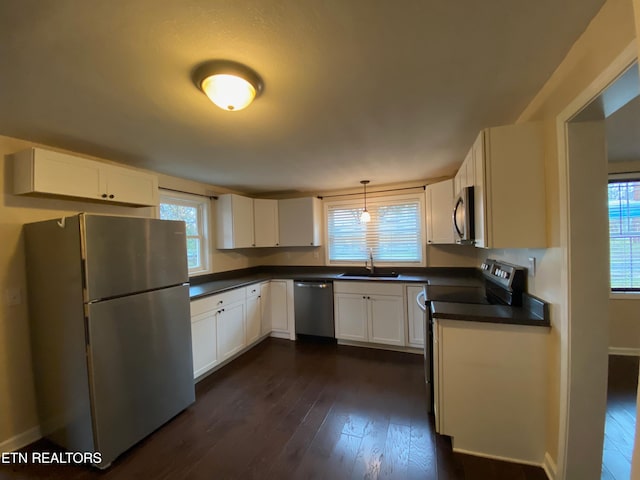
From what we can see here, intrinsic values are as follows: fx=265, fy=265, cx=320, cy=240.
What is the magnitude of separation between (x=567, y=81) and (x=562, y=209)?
1.99 feet

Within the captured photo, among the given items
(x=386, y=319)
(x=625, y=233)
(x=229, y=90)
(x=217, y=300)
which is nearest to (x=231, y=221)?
(x=217, y=300)

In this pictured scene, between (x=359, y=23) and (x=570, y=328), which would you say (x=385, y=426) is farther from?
→ (x=359, y=23)

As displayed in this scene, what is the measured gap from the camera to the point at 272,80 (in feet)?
Result: 4.47

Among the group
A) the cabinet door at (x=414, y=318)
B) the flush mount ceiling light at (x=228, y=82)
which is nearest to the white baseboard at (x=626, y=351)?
the cabinet door at (x=414, y=318)

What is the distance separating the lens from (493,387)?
166 cm

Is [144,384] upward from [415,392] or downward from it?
upward

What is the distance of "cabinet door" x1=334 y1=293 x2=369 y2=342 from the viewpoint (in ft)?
11.3

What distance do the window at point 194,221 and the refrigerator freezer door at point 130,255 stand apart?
44.1 inches

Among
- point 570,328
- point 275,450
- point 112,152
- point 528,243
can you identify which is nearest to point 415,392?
point 275,450

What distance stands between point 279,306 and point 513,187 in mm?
3132

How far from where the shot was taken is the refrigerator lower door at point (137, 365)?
167 centimetres

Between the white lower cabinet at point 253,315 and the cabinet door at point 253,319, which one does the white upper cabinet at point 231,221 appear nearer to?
the white lower cabinet at point 253,315

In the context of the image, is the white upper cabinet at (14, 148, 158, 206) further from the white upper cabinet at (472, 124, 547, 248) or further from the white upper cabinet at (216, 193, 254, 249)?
the white upper cabinet at (472, 124, 547, 248)

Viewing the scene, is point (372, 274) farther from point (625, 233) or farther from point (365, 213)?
point (625, 233)
